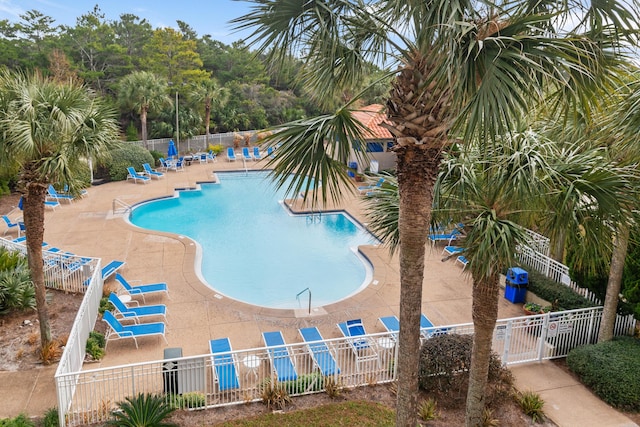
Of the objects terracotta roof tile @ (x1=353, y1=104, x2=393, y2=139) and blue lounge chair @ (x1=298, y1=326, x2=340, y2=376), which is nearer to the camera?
terracotta roof tile @ (x1=353, y1=104, x2=393, y2=139)

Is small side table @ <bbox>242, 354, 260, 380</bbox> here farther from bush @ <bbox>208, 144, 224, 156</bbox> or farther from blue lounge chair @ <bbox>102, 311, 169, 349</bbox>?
bush @ <bbox>208, 144, 224, 156</bbox>

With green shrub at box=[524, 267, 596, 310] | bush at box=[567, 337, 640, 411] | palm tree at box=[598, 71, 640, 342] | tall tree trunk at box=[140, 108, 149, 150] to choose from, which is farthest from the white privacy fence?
tall tree trunk at box=[140, 108, 149, 150]

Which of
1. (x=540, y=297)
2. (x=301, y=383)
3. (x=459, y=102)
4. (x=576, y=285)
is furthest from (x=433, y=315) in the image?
(x=459, y=102)

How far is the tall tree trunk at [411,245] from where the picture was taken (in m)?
5.69

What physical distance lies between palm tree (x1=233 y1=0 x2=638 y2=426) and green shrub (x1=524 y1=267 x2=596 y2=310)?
278 inches

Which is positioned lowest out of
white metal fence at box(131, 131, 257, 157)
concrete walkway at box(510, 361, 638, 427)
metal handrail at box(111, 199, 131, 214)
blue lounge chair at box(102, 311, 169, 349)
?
concrete walkway at box(510, 361, 638, 427)

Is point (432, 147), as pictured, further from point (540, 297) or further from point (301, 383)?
point (540, 297)

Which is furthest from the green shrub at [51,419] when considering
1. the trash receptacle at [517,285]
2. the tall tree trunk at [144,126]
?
the tall tree trunk at [144,126]

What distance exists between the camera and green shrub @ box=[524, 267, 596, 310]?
11.6 metres

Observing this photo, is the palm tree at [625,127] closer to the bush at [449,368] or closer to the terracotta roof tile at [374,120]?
the terracotta roof tile at [374,120]

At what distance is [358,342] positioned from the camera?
33.0ft

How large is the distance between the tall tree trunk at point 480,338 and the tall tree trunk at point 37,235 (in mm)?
8065

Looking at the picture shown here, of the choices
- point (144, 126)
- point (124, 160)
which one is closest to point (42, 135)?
point (124, 160)

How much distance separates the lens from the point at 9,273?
1174 cm
